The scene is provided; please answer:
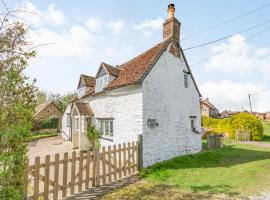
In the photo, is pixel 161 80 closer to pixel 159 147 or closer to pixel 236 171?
pixel 159 147

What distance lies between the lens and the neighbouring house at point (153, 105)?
43.8 feet

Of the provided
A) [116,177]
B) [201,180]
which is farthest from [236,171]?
[116,177]

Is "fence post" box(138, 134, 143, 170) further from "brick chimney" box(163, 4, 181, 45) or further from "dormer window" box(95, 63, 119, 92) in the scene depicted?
"brick chimney" box(163, 4, 181, 45)

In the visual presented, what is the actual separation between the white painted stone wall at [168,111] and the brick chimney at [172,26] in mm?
1751

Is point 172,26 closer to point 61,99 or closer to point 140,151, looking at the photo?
point 140,151

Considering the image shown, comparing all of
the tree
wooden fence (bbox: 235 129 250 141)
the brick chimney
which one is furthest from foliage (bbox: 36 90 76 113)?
wooden fence (bbox: 235 129 250 141)

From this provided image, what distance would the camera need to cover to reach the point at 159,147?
1384 centimetres

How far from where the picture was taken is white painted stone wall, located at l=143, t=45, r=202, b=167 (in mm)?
13336

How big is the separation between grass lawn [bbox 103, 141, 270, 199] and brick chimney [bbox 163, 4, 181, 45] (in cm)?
875

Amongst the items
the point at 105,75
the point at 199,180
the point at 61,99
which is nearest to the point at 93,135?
the point at 105,75

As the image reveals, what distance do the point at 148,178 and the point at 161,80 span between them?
253 inches

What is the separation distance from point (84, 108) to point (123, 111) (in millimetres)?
6009

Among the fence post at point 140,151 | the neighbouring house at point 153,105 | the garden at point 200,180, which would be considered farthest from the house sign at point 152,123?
the garden at point 200,180

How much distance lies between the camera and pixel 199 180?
34.2ft
